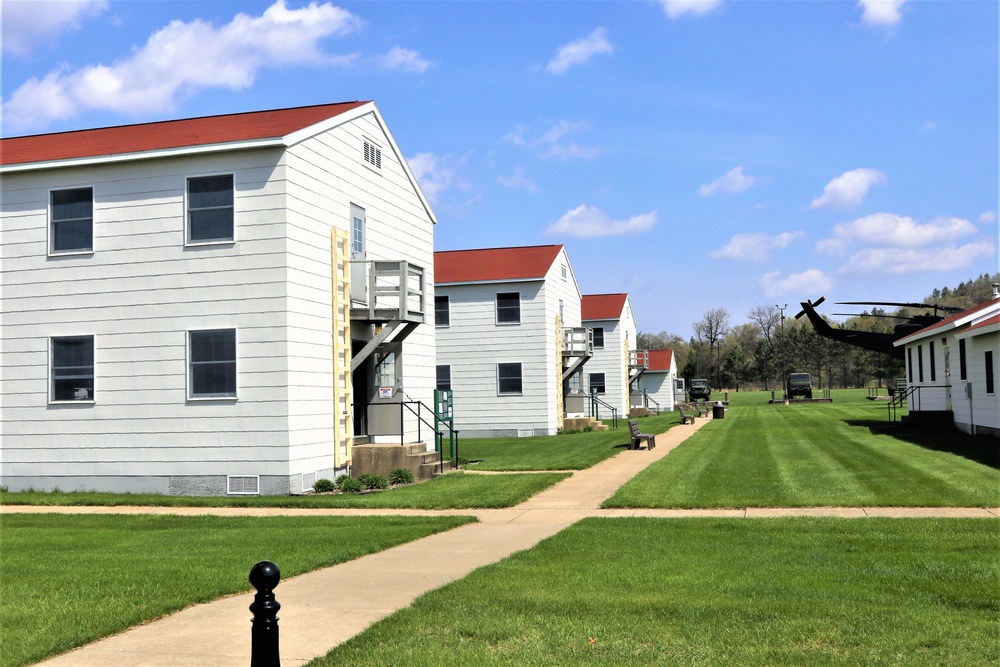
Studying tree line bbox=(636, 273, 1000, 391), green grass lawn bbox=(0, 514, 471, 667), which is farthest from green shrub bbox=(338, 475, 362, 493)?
tree line bbox=(636, 273, 1000, 391)

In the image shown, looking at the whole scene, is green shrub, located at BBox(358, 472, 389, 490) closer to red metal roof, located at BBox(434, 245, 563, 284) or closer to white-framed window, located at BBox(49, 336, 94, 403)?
white-framed window, located at BBox(49, 336, 94, 403)

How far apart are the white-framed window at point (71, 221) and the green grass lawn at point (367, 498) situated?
4.89 m

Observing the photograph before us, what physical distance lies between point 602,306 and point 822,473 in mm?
34878

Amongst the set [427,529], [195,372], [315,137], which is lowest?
[427,529]

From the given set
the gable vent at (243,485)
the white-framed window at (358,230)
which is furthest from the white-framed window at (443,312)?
the gable vent at (243,485)

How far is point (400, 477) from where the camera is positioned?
63.4 ft

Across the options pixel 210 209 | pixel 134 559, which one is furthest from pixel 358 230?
pixel 134 559

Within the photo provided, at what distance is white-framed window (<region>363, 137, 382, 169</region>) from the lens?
21734 millimetres

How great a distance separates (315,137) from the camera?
19.0m

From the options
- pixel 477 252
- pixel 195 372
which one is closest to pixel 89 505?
pixel 195 372

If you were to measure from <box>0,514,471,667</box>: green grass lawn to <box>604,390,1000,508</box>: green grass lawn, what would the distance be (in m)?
5.26

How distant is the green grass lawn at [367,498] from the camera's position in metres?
16.0

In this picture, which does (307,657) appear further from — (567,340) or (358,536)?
(567,340)

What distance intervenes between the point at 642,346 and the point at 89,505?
379ft
